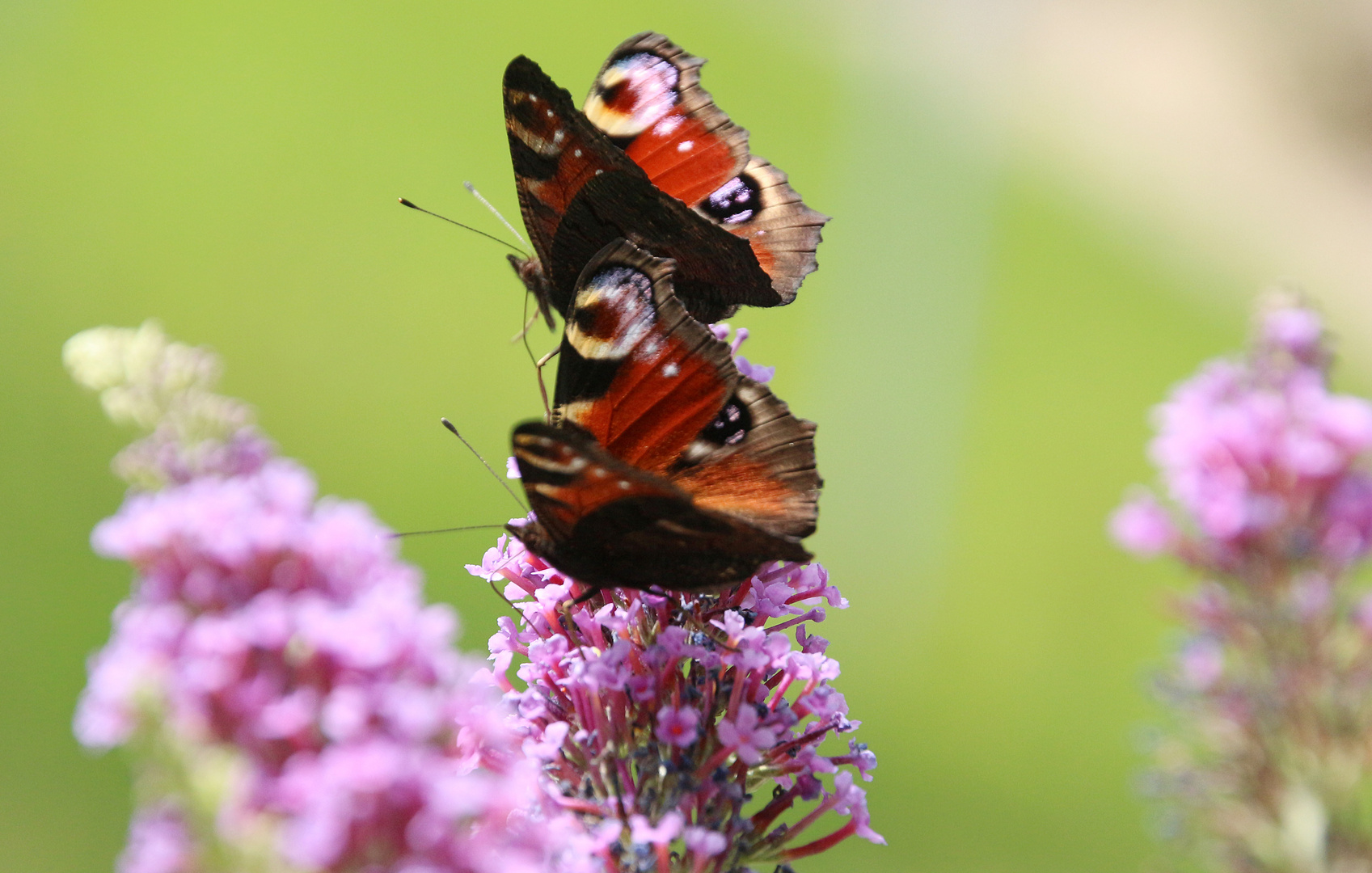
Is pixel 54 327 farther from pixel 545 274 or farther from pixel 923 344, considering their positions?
pixel 545 274

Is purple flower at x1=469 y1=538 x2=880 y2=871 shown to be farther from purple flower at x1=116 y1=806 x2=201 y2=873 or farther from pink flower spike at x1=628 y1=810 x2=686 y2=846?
purple flower at x1=116 y1=806 x2=201 y2=873

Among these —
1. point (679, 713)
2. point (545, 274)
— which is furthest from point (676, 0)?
point (679, 713)

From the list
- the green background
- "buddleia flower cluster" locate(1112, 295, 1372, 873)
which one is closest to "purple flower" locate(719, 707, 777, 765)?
"buddleia flower cluster" locate(1112, 295, 1372, 873)

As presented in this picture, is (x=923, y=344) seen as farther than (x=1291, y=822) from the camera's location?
Yes

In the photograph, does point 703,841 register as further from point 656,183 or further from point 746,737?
point 656,183

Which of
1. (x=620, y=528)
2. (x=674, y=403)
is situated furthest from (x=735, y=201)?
(x=620, y=528)

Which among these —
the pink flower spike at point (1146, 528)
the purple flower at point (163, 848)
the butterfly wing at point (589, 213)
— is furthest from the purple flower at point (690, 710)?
the pink flower spike at point (1146, 528)

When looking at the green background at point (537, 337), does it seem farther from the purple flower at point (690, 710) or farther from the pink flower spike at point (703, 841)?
the pink flower spike at point (703, 841)
